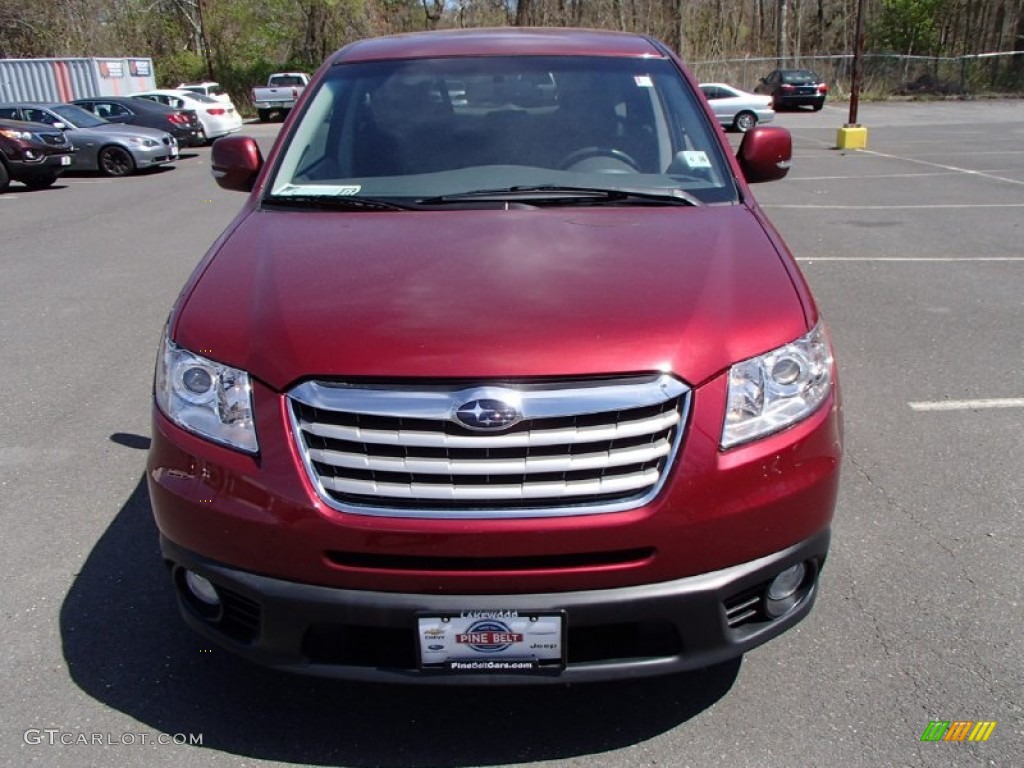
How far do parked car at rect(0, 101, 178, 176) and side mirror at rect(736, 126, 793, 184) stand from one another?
55.1 ft

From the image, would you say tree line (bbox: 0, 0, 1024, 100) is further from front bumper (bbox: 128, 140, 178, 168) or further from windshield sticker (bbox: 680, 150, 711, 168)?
windshield sticker (bbox: 680, 150, 711, 168)

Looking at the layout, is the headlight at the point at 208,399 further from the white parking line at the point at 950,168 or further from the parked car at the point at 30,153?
the parked car at the point at 30,153

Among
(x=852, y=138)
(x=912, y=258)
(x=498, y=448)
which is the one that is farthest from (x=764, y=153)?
(x=852, y=138)

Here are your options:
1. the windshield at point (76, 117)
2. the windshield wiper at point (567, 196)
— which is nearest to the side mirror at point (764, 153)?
the windshield wiper at point (567, 196)

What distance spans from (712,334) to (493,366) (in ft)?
1.90

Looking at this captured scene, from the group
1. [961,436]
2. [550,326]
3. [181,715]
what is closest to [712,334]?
[550,326]

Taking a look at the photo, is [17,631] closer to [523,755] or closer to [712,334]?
[523,755]

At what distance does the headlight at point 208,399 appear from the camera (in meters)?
2.27

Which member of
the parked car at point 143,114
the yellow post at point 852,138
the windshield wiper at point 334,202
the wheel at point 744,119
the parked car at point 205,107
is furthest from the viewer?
the wheel at point 744,119

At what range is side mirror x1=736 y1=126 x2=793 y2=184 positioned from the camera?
3.84 m

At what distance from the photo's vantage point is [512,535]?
2098 millimetres

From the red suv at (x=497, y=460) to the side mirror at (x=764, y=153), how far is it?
1367mm

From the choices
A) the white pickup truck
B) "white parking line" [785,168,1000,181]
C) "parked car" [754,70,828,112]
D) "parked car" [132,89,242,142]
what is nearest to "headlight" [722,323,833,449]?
"white parking line" [785,168,1000,181]

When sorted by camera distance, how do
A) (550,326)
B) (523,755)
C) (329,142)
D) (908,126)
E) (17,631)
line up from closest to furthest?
(550,326) < (523,755) < (17,631) < (329,142) < (908,126)
